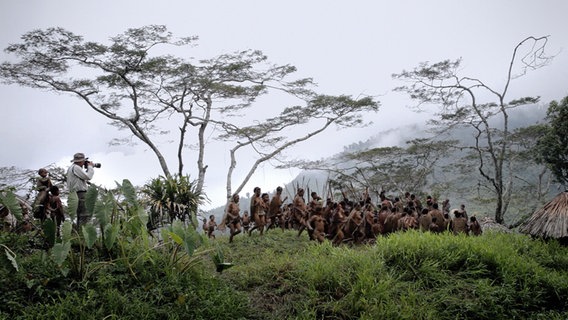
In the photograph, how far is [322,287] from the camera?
6758 millimetres

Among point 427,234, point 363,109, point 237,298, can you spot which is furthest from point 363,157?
point 237,298

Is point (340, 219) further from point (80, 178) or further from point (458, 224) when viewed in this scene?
point (80, 178)

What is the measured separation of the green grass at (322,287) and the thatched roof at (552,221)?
135 cm

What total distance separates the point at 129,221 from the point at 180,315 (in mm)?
1865

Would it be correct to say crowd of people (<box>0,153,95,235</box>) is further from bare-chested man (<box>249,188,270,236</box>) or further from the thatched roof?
the thatched roof

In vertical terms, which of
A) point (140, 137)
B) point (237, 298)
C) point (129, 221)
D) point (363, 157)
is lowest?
point (237, 298)

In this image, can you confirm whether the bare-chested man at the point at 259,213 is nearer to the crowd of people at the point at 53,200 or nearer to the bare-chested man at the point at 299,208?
the bare-chested man at the point at 299,208

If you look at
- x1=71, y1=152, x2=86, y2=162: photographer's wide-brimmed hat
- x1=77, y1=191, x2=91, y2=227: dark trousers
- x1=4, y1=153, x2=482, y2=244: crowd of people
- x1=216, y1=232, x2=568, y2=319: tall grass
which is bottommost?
x1=216, y1=232, x2=568, y2=319: tall grass

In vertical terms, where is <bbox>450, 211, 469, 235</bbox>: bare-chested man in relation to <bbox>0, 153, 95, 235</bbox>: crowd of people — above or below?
below

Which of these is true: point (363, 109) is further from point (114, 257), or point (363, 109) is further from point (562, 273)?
point (114, 257)

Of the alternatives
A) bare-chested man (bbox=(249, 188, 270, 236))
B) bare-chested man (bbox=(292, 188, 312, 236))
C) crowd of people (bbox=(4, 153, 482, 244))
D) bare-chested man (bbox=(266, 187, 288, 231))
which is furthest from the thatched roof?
bare-chested man (bbox=(249, 188, 270, 236))

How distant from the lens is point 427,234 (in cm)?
851

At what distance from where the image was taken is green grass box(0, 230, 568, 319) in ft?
18.9

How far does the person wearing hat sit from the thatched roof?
983 cm
